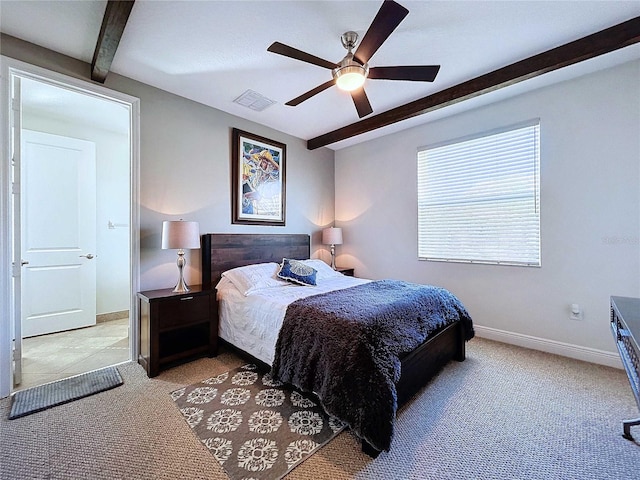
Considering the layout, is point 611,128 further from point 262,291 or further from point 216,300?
point 216,300

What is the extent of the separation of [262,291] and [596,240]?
325 cm

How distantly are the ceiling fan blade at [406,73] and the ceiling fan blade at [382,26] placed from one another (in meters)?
0.16

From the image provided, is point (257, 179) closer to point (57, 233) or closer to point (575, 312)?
point (57, 233)

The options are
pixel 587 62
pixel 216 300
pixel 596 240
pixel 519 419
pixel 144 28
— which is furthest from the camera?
pixel 216 300

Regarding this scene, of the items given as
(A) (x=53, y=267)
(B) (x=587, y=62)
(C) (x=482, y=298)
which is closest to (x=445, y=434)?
(C) (x=482, y=298)

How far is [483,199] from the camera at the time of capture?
129 inches

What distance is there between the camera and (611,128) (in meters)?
2.53

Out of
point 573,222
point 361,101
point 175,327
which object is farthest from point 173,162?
point 573,222

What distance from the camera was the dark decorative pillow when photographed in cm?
311

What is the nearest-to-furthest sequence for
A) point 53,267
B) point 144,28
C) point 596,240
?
→ point 144,28 → point 596,240 → point 53,267

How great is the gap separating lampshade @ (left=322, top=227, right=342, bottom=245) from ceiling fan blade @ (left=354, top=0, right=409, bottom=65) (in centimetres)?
269

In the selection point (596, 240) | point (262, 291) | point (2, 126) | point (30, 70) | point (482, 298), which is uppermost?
point (30, 70)

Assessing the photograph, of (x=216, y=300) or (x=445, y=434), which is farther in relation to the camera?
(x=216, y=300)

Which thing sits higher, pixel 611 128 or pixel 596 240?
pixel 611 128
